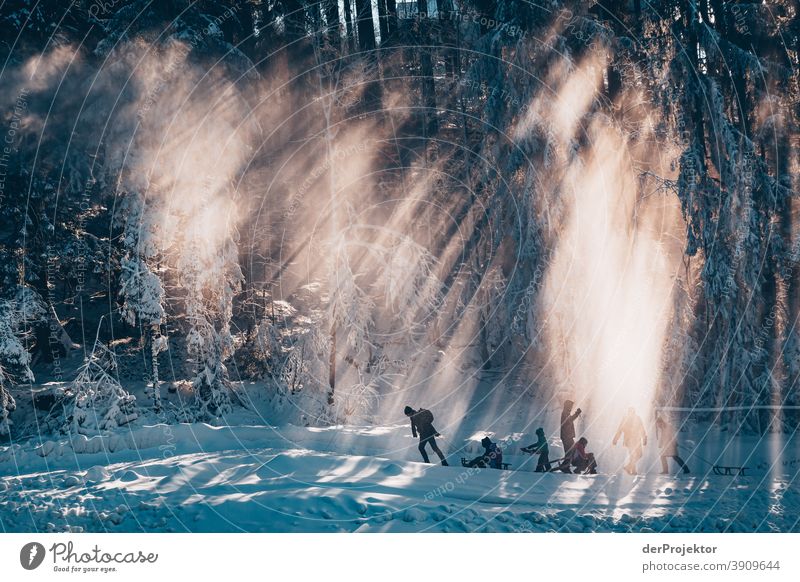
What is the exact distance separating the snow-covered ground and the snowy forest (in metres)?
1.66

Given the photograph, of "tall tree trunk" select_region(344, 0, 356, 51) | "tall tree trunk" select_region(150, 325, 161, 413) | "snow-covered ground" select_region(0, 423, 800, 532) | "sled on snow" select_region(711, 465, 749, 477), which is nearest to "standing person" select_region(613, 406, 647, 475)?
"snow-covered ground" select_region(0, 423, 800, 532)

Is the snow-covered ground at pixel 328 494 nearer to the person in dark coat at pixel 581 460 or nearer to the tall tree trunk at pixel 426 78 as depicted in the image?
the person in dark coat at pixel 581 460

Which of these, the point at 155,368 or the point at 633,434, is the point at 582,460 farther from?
the point at 155,368

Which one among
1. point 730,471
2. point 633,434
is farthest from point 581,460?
point 730,471

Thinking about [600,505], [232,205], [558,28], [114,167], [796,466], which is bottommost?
[796,466]

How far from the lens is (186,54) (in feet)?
52.2

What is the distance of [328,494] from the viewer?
8.70 m

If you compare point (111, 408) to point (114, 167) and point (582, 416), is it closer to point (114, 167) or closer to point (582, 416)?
point (114, 167)

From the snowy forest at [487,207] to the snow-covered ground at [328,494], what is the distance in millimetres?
1659

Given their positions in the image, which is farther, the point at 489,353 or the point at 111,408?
the point at 489,353

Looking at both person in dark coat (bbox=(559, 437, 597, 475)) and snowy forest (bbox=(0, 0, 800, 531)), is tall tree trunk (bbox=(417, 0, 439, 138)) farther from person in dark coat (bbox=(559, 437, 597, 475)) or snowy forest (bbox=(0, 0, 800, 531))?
person in dark coat (bbox=(559, 437, 597, 475))
